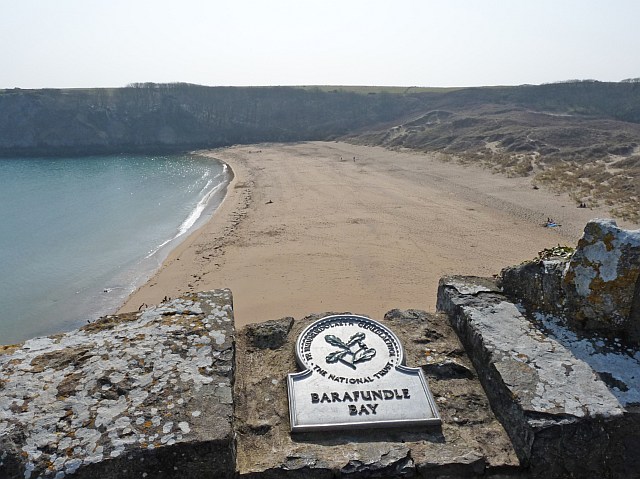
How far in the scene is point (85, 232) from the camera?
22.8 m

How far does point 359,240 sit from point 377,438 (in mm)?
12931

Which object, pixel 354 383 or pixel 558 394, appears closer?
pixel 558 394

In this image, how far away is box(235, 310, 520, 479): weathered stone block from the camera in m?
3.64

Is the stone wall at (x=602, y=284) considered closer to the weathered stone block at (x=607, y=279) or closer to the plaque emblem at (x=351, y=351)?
the weathered stone block at (x=607, y=279)

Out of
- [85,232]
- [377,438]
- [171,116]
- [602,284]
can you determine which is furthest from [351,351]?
[171,116]

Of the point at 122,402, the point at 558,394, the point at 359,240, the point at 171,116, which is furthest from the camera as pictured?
the point at 171,116

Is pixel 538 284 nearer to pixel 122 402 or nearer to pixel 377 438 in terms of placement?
pixel 377 438

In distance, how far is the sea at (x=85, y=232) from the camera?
14375 mm

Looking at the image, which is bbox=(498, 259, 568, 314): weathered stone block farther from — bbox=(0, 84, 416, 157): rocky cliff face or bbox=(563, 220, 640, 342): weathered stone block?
bbox=(0, 84, 416, 157): rocky cliff face

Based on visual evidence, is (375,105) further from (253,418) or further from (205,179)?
(253,418)

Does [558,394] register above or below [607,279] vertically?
below

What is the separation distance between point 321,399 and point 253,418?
64 centimetres

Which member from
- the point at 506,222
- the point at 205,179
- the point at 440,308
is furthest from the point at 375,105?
the point at 440,308

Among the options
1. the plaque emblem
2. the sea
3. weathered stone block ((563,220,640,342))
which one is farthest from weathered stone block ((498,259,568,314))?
the sea
